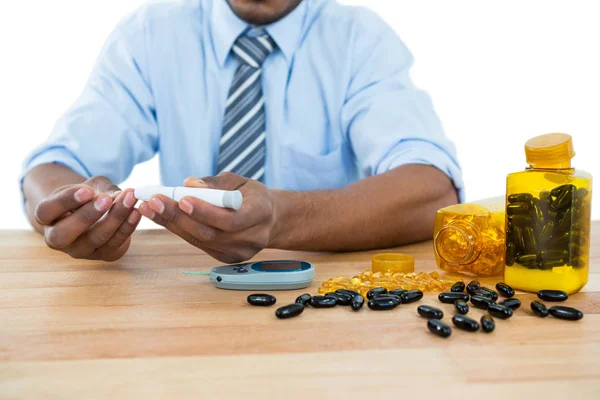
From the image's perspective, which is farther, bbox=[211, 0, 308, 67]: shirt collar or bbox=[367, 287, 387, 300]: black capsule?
bbox=[211, 0, 308, 67]: shirt collar

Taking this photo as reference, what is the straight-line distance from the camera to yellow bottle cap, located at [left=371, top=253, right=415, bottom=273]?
1190mm

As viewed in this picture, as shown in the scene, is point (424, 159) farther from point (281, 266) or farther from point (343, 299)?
point (343, 299)

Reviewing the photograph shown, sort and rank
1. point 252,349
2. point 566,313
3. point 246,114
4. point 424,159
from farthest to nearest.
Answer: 1. point 246,114
2. point 424,159
3. point 566,313
4. point 252,349

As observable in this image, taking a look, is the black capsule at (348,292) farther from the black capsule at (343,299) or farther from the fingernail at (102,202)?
the fingernail at (102,202)

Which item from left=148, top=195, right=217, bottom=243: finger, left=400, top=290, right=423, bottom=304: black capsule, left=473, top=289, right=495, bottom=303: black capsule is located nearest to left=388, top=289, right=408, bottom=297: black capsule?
left=400, top=290, right=423, bottom=304: black capsule

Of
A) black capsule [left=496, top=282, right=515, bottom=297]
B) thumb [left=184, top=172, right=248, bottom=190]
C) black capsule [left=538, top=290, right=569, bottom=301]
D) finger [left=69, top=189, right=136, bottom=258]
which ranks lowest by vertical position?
black capsule [left=496, top=282, right=515, bottom=297]

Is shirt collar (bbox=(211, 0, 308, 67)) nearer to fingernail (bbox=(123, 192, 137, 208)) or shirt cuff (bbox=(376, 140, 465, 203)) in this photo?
shirt cuff (bbox=(376, 140, 465, 203))

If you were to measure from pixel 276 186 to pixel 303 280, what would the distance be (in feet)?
3.14

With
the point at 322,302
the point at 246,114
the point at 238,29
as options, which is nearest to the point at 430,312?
the point at 322,302

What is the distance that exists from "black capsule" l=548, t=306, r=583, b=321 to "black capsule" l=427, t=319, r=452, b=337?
17cm

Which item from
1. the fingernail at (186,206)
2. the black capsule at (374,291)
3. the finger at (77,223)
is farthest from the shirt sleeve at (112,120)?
the black capsule at (374,291)

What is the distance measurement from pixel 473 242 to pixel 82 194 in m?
0.70

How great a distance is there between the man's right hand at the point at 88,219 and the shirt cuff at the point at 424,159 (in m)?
0.75

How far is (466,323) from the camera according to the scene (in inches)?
33.5
